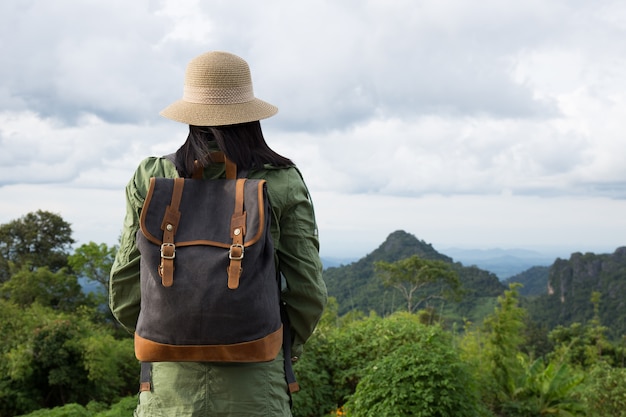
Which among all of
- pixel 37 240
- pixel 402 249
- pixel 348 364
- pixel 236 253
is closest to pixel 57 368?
pixel 348 364

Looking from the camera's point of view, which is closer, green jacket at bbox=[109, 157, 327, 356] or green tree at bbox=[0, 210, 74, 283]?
green jacket at bbox=[109, 157, 327, 356]

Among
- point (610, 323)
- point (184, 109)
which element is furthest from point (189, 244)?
point (610, 323)

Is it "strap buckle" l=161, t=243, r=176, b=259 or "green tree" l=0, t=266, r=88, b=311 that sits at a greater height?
"strap buckle" l=161, t=243, r=176, b=259

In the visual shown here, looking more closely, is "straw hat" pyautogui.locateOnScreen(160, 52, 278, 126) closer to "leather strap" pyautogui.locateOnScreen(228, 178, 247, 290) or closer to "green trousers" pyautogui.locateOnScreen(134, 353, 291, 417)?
"leather strap" pyautogui.locateOnScreen(228, 178, 247, 290)

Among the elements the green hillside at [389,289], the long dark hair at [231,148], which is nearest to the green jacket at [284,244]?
the long dark hair at [231,148]

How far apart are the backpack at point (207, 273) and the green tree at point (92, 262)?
19776 millimetres

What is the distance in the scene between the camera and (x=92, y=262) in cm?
2056

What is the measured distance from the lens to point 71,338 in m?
10.9

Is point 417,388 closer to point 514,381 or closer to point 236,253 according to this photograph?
point 236,253

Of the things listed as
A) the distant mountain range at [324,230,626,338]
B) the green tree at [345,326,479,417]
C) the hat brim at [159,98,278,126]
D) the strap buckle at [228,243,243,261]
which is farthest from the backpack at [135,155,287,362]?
the distant mountain range at [324,230,626,338]

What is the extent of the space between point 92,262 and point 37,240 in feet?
14.5

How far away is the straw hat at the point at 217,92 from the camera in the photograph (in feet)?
6.04

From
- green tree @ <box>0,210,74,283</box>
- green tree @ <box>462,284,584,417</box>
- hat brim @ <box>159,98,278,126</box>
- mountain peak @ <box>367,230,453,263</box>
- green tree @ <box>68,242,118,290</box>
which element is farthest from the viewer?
mountain peak @ <box>367,230,453,263</box>

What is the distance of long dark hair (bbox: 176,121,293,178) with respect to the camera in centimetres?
175
